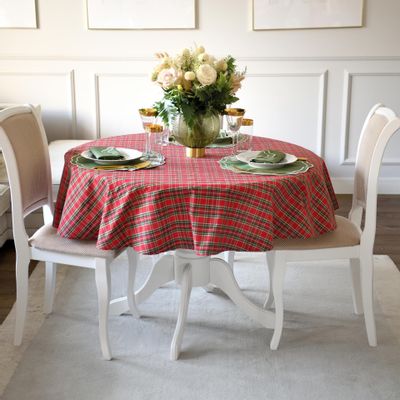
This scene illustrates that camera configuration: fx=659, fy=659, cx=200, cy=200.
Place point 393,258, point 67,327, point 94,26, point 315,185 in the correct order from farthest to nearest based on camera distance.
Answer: point 94,26 < point 393,258 < point 67,327 < point 315,185

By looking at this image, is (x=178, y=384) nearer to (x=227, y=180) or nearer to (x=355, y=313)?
(x=227, y=180)

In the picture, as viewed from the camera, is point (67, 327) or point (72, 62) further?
point (72, 62)

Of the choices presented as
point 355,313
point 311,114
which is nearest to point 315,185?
point 355,313

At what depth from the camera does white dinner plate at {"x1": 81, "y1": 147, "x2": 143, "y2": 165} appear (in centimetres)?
248

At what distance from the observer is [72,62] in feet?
15.0

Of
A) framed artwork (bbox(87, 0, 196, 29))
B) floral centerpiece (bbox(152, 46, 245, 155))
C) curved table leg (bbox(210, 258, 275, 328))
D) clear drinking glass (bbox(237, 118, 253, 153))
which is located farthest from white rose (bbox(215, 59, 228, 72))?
framed artwork (bbox(87, 0, 196, 29))

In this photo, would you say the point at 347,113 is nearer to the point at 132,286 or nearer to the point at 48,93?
the point at 48,93

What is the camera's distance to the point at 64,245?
2.48 meters

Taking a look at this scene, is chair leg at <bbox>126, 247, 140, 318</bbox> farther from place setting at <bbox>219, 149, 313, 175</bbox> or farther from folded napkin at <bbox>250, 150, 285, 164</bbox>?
folded napkin at <bbox>250, 150, 285, 164</bbox>

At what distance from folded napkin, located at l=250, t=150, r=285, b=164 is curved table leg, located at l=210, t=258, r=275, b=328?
0.47 m

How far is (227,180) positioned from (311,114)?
8.16ft

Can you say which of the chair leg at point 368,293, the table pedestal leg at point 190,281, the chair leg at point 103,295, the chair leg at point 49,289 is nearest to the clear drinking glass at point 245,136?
the table pedestal leg at point 190,281

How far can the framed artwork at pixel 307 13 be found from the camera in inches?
172

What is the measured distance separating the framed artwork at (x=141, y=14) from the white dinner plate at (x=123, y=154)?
1979 millimetres
